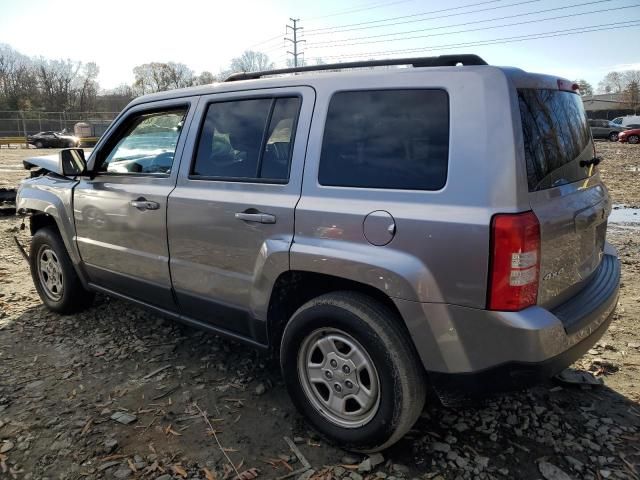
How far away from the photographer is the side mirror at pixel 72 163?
384 centimetres

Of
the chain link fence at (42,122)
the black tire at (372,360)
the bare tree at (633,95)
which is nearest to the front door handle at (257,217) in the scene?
the black tire at (372,360)

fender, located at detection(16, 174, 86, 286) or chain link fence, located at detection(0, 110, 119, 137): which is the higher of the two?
chain link fence, located at detection(0, 110, 119, 137)

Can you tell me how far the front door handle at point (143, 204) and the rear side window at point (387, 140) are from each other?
1.35 m

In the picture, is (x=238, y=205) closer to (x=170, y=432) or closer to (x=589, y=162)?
(x=170, y=432)

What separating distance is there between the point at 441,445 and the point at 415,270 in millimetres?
1078

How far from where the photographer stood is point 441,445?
263 centimetres

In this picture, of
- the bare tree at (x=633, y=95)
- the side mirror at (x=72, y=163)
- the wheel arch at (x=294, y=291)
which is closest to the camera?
the wheel arch at (x=294, y=291)

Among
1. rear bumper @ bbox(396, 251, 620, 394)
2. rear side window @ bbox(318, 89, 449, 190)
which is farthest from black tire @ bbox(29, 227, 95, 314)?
rear bumper @ bbox(396, 251, 620, 394)

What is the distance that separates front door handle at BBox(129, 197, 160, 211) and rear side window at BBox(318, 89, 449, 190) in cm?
135

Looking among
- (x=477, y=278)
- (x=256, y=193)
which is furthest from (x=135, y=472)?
(x=477, y=278)

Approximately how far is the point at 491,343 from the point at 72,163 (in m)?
3.36

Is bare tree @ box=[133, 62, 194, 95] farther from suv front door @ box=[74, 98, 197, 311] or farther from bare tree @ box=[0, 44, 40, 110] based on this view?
suv front door @ box=[74, 98, 197, 311]

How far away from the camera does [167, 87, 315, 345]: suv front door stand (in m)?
2.71

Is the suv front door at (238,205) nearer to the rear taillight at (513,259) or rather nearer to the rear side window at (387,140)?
the rear side window at (387,140)
